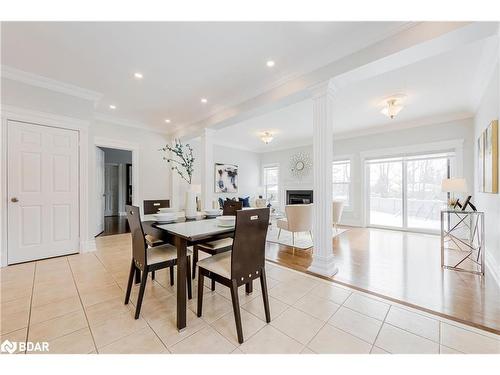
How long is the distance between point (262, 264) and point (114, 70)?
10.3 ft

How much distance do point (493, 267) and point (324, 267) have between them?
2.05 metres

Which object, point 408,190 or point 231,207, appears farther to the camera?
point 408,190

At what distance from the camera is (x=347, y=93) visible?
3.42 metres

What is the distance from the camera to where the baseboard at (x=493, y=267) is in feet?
7.41

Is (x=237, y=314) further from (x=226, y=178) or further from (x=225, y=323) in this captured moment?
(x=226, y=178)

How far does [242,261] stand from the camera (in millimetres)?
1521

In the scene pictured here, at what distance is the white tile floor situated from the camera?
53.5 inches

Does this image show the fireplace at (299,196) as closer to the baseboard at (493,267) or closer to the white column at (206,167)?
the white column at (206,167)

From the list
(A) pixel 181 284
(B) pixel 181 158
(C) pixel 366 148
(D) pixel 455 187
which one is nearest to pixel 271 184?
(C) pixel 366 148

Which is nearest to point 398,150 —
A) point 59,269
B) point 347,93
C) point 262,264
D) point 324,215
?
point 347,93

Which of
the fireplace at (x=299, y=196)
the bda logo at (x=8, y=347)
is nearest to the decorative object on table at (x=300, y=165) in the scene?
the fireplace at (x=299, y=196)

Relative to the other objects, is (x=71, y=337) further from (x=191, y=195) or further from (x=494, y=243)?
(x=494, y=243)

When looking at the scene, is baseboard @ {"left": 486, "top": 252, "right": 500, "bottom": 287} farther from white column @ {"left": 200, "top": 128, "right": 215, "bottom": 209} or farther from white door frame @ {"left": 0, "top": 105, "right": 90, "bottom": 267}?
white door frame @ {"left": 0, "top": 105, "right": 90, "bottom": 267}
